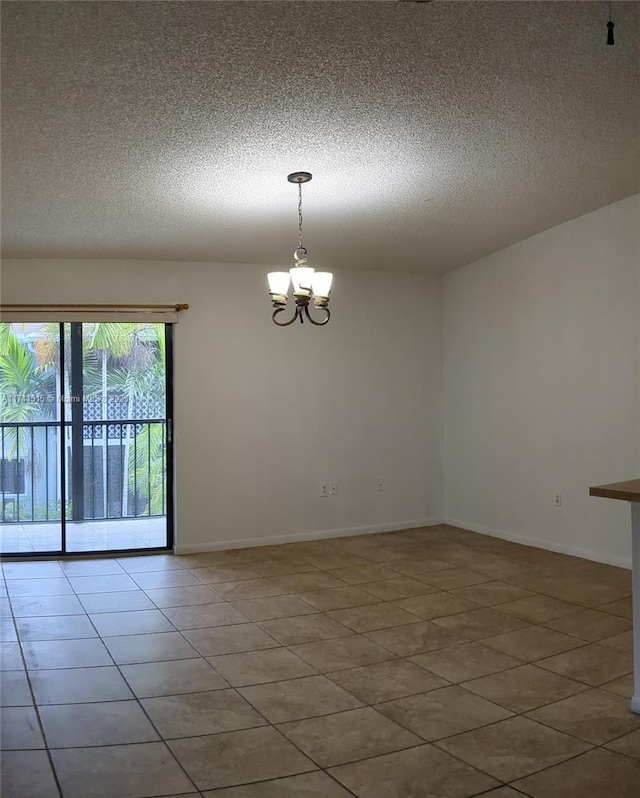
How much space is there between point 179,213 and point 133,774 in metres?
3.08

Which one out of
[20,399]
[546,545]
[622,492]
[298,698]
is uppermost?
[20,399]

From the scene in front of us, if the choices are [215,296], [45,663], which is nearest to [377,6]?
[45,663]

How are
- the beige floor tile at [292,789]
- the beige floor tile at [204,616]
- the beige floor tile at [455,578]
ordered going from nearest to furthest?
1. the beige floor tile at [292,789]
2. the beige floor tile at [204,616]
3. the beige floor tile at [455,578]

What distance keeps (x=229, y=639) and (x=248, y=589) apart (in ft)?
2.91

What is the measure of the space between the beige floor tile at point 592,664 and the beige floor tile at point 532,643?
0.18 ft

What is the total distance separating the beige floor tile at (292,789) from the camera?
2.00 meters

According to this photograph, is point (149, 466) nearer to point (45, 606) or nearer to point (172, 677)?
point (45, 606)

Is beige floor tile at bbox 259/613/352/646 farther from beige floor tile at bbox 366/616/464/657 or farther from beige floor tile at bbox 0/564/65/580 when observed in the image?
beige floor tile at bbox 0/564/65/580

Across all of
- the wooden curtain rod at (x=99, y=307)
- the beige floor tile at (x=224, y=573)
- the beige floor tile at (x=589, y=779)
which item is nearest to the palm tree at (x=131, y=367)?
the wooden curtain rod at (x=99, y=307)

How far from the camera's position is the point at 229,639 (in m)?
3.37

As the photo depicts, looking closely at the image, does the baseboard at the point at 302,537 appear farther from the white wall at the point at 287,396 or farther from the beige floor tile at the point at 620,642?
the beige floor tile at the point at 620,642

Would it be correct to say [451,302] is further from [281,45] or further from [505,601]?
[281,45]

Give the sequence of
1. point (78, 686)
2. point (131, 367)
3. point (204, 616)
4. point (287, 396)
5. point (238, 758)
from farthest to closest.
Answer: point (287, 396) → point (131, 367) → point (204, 616) → point (78, 686) → point (238, 758)

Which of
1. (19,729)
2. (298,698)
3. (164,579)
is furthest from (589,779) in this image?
(164,579)
